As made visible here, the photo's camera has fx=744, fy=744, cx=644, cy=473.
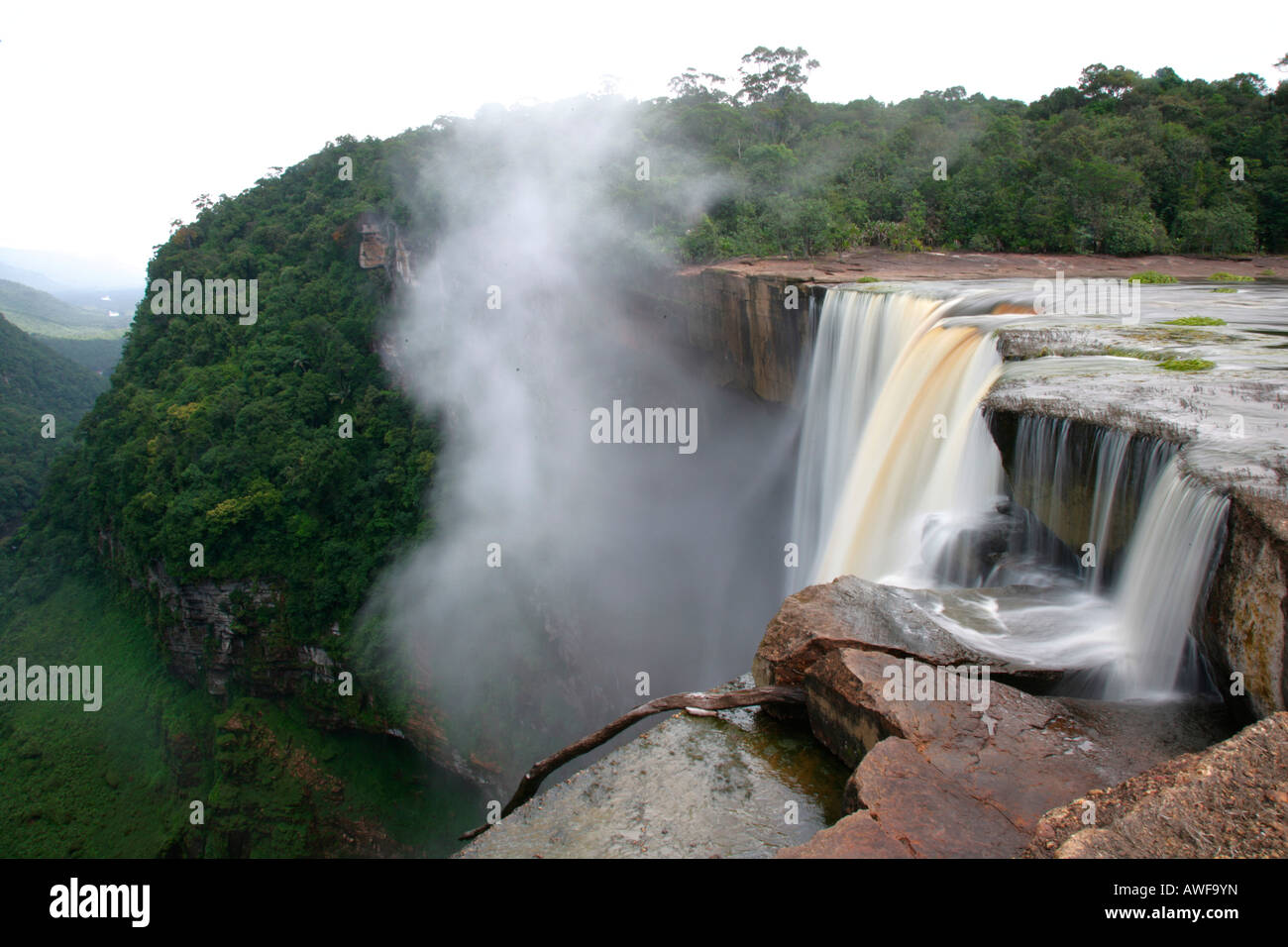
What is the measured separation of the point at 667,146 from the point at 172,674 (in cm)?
2759

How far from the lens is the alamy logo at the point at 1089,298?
10773 millimetres

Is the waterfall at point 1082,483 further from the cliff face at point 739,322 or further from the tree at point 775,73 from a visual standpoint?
the tree at point 775,73

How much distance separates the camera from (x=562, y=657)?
79.4 ft

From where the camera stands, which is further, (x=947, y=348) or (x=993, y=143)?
(x=993, y=143)

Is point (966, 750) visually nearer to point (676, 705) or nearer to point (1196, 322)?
point (676, 705)

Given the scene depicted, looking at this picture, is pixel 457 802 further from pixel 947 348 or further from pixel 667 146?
pixel 667 146

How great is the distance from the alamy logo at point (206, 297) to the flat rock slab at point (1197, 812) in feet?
117

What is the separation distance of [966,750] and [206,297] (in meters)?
38.1

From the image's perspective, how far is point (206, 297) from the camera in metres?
33.8

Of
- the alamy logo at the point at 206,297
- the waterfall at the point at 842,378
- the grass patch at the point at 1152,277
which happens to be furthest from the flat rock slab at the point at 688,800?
the alamy logo at the point at 206,297

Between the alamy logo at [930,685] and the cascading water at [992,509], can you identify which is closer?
the alamy logo at [930,685]

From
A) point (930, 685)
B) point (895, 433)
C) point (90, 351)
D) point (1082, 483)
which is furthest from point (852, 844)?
point (90, 351)
